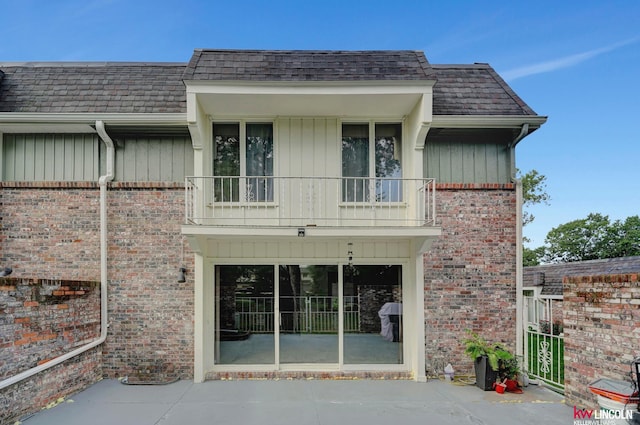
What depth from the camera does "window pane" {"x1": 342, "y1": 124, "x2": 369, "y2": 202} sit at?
22.8 feet

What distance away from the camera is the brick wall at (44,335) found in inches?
183

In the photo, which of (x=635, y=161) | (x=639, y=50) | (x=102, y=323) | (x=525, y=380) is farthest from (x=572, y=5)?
(x=635, y=161)

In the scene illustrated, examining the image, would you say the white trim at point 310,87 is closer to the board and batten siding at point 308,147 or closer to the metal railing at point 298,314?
the board and batten siding at point 308,147

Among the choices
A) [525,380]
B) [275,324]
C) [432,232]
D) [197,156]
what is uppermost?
[197,156]

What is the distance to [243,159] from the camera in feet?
22.8

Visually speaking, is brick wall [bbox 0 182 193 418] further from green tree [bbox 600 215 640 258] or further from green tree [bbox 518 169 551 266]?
green tree [bbox 600 215 640 258]

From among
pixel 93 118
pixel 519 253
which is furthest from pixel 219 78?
pixel 519 253

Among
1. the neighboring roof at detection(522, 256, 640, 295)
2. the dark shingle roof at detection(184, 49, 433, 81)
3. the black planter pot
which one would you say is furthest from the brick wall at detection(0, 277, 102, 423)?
the neighboring roof at detection(522, 256, 640, 295)

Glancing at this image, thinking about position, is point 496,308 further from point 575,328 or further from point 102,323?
point 102,323

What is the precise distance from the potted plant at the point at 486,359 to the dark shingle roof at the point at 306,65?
15.0 feet

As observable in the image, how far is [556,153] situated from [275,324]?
2362 centimetres

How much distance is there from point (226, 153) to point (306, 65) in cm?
217

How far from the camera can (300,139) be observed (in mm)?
6961

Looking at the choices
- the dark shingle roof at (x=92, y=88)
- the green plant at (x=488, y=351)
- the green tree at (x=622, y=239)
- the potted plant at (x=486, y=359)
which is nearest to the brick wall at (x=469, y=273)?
the green plant at (x=488, y=351)
